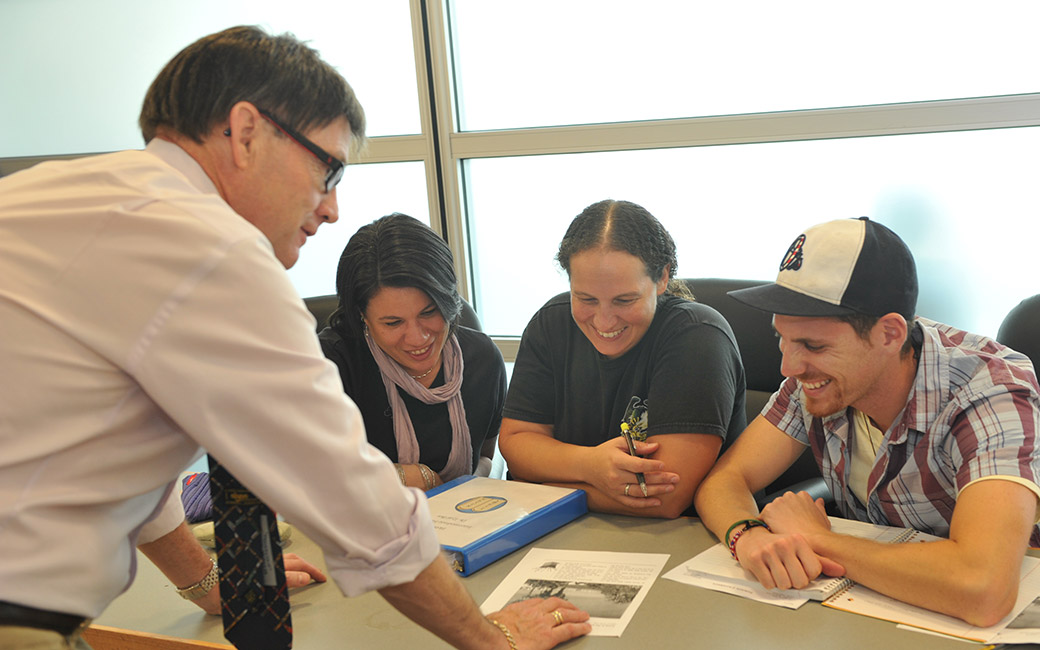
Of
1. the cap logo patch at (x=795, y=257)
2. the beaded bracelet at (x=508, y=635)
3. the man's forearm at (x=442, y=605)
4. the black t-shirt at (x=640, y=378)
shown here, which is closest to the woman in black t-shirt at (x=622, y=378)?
the black t-shirt at (x=640, y=378)

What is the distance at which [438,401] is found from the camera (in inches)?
86.2

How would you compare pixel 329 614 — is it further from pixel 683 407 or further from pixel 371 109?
pixel 371 109

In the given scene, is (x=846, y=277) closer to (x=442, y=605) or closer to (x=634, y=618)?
(x=634, y=618)

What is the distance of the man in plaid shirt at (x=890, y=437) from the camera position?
1.38 m

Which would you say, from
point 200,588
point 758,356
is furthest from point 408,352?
point 758,356

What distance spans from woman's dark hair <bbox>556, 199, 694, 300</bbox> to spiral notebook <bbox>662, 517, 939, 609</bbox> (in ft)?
2.28

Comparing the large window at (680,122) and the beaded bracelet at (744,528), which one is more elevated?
the large window at (680,122)

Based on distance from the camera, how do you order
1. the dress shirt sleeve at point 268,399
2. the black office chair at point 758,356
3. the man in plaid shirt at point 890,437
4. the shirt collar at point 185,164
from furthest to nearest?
the black office chair at point 758,356 < the man in plaid shirt at point 890,437 < the shirt collar at point 185,164 < the dress shirt sleeve at point 268,399

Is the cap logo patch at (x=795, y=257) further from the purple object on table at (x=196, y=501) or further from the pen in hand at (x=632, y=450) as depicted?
the purple object on table at (x=196, y=501)

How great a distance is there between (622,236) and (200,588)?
3.76 feet

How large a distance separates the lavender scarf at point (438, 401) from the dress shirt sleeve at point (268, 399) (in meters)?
1.15

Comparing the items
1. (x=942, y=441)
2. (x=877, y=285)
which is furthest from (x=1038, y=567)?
(x=877, y=285)

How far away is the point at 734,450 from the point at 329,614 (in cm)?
92

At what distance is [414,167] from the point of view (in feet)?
12.4
